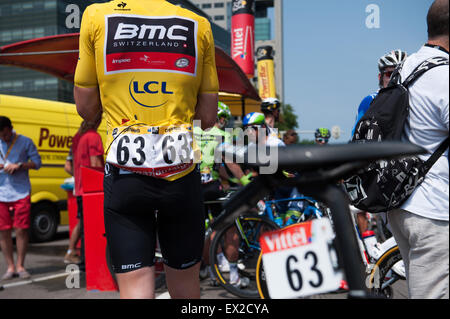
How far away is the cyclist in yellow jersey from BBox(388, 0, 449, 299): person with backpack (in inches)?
35.7

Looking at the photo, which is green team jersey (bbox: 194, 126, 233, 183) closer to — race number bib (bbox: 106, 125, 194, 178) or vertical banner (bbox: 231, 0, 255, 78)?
race number bib (bbox: 106, 125, 194, 178)

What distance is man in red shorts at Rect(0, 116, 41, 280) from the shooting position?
554cm

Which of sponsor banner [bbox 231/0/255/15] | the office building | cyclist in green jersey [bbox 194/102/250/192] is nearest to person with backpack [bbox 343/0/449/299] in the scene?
cyclist in green jersey [bbox 194/102/250/192]

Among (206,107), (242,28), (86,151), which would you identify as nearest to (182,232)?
(206,107)

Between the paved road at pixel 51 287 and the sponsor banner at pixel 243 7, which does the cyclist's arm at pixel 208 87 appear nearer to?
the paved road at pixel 51 287

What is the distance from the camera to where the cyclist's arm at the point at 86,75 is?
1977 millimetres

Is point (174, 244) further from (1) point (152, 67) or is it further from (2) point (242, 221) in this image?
(2) point (242, 221)

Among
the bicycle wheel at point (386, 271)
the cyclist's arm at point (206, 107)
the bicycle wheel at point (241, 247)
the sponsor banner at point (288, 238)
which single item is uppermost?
the cyclist's arm at point (206, 107)

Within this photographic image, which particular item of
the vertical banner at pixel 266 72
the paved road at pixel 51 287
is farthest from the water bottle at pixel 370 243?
the vertical banner at pixel 266 72

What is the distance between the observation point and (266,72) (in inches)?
816

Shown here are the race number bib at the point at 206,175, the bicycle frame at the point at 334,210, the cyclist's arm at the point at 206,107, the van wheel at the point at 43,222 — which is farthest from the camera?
the van wheel at the point at 43,222

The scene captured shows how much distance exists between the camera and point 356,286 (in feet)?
3.66

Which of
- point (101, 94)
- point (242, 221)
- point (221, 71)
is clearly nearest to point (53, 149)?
point (221, 71)

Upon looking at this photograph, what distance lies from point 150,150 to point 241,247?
298cm
